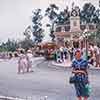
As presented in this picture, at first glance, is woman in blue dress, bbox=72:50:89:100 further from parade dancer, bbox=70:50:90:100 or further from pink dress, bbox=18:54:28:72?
pink dress, bbox=18:54:28:72

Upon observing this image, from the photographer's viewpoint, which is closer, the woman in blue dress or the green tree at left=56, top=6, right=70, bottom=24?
the woman in blue dress

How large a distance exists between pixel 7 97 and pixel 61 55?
27759 mm

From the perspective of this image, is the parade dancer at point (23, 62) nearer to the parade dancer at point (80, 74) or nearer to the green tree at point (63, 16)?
the parade dancer at point (80, 74)

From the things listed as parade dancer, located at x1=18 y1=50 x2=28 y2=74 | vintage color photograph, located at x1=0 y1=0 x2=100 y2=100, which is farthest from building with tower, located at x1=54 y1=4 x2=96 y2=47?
parade dancer, located at x1=18 y1=50 x2=28 y2=74

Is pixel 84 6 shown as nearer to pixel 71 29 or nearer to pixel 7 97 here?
pixel 71 29

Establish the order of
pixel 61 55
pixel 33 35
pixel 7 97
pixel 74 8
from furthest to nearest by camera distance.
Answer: pixel 33 35 → pixel 74 8 → pixel 61 55 → pixel 7 97

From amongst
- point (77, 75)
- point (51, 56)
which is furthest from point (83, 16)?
point (77, 75)

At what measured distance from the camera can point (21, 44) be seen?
371 feet

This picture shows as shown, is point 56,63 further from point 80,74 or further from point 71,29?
point 71,29

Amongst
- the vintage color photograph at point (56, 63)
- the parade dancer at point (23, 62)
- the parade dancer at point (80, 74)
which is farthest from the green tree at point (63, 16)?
the parade dancer at point (80, 74)

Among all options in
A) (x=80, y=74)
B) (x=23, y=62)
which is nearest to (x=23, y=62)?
(x=23, y=62)

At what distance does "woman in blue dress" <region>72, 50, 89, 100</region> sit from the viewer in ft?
38.2

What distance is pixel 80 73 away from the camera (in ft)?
38.5

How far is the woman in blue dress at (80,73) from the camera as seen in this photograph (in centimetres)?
1165
